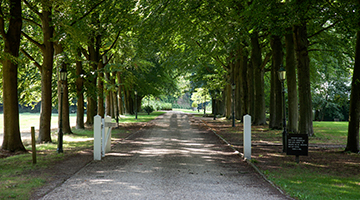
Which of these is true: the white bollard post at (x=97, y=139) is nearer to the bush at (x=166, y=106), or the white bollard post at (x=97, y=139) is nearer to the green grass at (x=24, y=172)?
the green grass at (x=24, y=172)

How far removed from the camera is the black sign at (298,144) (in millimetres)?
9484

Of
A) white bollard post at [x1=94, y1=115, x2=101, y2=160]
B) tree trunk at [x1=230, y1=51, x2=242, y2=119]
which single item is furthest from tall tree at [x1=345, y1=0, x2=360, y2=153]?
tree trunk at [x1=230, y1=51, x2=242, y2=119]

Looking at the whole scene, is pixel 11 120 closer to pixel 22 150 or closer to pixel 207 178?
pixel 22 150

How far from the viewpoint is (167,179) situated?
7578 mm

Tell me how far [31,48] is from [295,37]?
45.8 ft

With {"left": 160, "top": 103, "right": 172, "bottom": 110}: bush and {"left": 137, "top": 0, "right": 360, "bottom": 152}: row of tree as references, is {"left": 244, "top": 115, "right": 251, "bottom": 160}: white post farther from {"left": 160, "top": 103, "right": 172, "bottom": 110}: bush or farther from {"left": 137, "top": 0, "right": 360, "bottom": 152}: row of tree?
{"left": 160, "top": 103, "right": 172, "bottom": 110}: bush

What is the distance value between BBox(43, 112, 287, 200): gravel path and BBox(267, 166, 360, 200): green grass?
1.27ft

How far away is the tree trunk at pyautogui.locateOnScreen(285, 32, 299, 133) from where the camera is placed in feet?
56.7

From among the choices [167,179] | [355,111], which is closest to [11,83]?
[167,179]

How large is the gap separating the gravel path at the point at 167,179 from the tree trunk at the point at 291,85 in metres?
7.23

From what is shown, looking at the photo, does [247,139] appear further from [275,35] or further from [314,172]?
Answer: [275,35]

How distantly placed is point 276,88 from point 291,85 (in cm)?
346

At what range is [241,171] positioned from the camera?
8656 millimetres

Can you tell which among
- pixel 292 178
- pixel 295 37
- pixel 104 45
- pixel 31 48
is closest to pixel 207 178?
pixel 292 178
